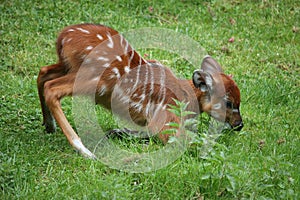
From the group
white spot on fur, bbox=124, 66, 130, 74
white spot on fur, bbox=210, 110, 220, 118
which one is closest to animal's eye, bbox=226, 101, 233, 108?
white spot on fur, bbox=210, 110, 220, 118

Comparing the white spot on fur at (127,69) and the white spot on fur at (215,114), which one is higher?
the white spot on fur at (127,69)

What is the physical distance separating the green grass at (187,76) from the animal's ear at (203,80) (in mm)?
578

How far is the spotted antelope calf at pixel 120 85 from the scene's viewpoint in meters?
5.79

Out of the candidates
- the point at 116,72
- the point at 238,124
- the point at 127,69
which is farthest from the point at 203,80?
the point at 116,72

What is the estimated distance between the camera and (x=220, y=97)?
243 inches

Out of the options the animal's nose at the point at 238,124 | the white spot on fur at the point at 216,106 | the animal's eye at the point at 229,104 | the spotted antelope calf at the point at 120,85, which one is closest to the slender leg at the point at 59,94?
the spotted antelope calf at the point at 120,85

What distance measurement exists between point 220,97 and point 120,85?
3.65ft

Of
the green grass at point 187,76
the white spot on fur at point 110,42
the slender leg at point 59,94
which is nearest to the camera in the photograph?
the green grass at point 187,76

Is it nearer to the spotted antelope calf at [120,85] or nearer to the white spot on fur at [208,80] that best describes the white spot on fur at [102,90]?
the spotted antelope calf at [120,85]

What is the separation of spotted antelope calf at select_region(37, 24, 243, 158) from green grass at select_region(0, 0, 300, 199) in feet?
1.15

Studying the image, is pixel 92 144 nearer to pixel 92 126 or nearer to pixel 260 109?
pixel 92 126

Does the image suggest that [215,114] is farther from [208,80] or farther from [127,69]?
[127,69]

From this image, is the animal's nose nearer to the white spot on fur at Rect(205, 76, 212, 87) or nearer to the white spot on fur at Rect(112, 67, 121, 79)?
the white spot on fur at Rect(205, 76, 212, 87)

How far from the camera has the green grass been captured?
15.6 feet
